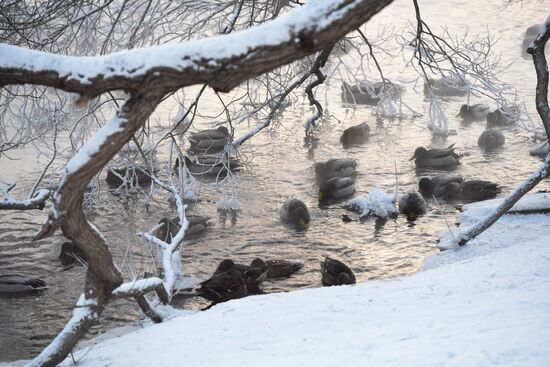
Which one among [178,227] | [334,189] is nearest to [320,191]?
[334,189]

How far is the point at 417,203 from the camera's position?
11.6 m

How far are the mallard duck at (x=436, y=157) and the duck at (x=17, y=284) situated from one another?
7.00m

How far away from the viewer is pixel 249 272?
921 cm

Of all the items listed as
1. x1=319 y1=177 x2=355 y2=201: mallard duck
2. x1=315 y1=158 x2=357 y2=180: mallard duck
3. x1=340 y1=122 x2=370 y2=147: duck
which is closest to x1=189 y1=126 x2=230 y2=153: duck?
A: x1=315 y1=158 x2=357 y2=180: mallard duck

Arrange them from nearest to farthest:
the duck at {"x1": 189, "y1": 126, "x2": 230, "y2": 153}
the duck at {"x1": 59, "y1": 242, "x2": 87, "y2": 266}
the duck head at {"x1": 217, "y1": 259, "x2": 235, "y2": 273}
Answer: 1. the duck head at {"x1": 217, "y1": 259, "x2": 235, "y2": 273}
2. the duck at {"x1": 59, "y1": 242, "x2": 87, "y2": 266}
3. the duck at {"x1": 189, "y1": 126, "x2": 230, "y2": 153}

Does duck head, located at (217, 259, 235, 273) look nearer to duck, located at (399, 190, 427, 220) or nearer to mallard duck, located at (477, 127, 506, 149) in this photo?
duck, located at (399, 190, 427, 220)

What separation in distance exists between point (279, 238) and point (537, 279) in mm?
4656

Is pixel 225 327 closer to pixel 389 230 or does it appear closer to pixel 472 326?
pixel 472 326

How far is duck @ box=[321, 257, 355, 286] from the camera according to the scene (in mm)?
8969

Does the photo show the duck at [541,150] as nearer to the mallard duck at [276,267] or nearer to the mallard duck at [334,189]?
the mallard duck at [334,189]

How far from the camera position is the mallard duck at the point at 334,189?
40.4ft

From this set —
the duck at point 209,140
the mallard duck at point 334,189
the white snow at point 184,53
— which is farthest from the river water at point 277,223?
the white snow at point 184,53

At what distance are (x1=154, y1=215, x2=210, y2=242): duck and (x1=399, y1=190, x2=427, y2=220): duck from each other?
2.77 metres

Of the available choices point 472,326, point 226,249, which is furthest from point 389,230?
point 472,326
